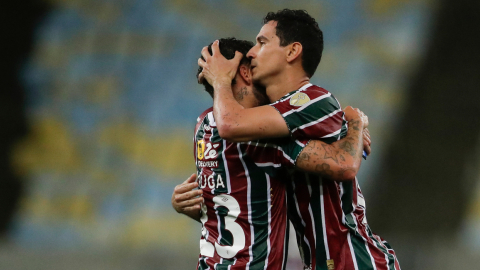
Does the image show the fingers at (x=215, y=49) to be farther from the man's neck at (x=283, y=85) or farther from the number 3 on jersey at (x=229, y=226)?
the number 3 on jersey at (x=229, y=226)

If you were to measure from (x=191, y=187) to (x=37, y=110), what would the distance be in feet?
13.9

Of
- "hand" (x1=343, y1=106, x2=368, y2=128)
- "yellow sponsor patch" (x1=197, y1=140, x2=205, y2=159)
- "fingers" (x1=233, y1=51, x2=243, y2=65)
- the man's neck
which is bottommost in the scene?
"hand" (x1=343, y1=106, x2=368, y2=128)

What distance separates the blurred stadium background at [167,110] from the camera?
19.1 ft

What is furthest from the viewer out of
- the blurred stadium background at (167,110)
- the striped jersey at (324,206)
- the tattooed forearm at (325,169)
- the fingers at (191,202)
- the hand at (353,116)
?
the blurred stadium background at (167,110)

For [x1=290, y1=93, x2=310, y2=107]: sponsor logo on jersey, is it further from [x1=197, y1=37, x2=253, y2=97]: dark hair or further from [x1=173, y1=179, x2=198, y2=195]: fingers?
[x1=173, y1=179, x2=198, y2=195]: fingers

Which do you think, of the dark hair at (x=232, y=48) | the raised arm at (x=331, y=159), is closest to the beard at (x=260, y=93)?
the dark hair at (x=232, y=48)

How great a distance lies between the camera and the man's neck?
8.43 feet

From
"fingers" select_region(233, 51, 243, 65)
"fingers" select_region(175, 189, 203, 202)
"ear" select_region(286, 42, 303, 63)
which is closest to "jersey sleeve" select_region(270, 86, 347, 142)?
"ear" select_region(286, 42, 303, 63)

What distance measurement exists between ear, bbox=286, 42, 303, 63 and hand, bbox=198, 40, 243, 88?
262mm

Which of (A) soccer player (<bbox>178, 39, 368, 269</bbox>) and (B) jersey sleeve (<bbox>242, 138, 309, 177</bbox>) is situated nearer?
(B) jersey sleeve (<bbox>242, 138, 309, 177</bbox>)

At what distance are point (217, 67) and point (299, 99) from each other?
0.48m

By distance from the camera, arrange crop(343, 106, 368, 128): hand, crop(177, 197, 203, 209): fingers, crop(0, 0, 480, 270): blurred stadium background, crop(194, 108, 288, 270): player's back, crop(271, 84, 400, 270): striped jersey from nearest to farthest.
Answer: crop(271, 84, 400, 270): striped jersey → crop(194, 108, 288, 270): player's back → crop(343, 106, 368, 128): hand → crop(177, 197, 203, 209): fingers → crop(0, 0, 480, 270): blurred stadium background

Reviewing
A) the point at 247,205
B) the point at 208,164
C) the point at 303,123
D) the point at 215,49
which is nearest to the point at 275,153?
the point at 303,123

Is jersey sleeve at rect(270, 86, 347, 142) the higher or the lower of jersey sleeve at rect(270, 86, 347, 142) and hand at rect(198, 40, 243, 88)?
the lower
